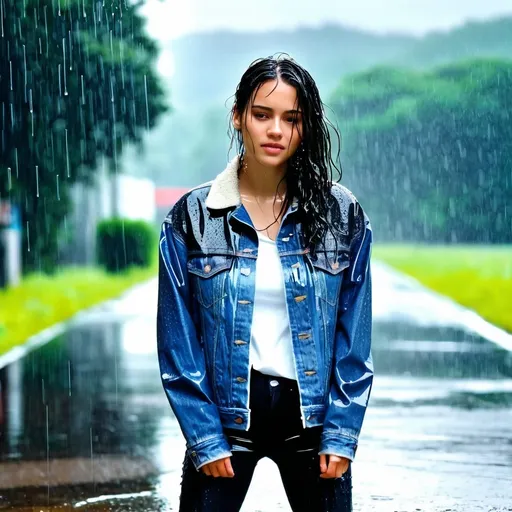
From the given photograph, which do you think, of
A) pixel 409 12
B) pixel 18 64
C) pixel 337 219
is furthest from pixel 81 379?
pixel 409 12

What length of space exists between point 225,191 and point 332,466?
0.73m

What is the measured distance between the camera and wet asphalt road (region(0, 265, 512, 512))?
6.50 m

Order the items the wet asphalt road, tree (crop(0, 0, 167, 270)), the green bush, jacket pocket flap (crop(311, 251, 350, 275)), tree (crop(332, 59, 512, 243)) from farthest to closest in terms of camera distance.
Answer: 1. tree (crop(332, 59, 512, 243))
2. the green bush
3. tree (crop(0, 0, 167, 270))
4. the wet asphalt road
5. jacket pocket flap (crop(311, 251, 350, 275))

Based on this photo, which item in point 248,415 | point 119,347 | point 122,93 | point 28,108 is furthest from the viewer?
point 122,93

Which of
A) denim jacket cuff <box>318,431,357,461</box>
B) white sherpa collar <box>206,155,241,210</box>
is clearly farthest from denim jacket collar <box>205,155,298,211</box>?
denim jacket cuff <box>318,431,357,461</box>

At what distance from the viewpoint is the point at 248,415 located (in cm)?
308

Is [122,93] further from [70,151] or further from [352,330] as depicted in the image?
[352,330]

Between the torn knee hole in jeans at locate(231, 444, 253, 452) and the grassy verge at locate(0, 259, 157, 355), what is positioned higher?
the grassy verge at locate(0, 259, 157, 355)

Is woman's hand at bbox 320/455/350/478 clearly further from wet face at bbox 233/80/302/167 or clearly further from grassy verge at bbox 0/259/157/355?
grassy verge at bbox 0/259/157/355

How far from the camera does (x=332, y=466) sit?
3090 millimetres

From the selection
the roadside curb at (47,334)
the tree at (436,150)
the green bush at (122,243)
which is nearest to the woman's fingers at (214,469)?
the roadside curb at (47,334)

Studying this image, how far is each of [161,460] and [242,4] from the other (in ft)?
575

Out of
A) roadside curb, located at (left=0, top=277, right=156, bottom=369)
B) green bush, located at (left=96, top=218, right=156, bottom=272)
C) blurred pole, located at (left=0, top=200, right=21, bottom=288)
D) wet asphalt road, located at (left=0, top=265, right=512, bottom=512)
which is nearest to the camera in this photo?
wet asphalt road, located at (left=0, top=265, right=512, bottom=512)

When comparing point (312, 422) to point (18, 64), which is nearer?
point (312, 422)
